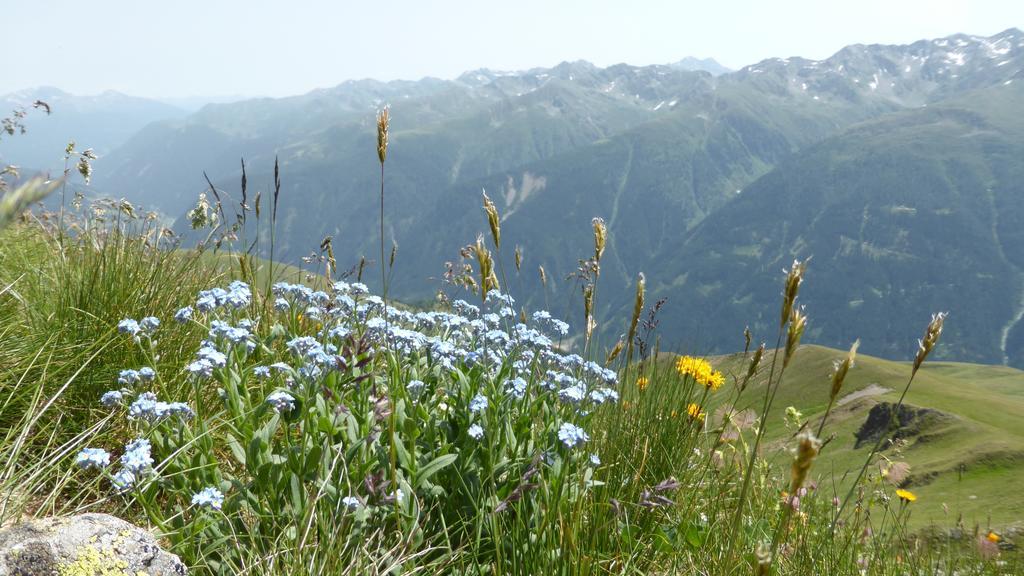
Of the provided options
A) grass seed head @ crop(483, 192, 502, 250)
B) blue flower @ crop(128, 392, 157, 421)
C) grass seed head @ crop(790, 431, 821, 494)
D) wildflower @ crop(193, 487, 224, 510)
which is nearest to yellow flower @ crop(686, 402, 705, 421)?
grass seed head @ crop(483, 192, 502, 250)

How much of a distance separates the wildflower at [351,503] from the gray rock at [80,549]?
2.72 ft

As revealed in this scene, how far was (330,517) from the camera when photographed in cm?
352

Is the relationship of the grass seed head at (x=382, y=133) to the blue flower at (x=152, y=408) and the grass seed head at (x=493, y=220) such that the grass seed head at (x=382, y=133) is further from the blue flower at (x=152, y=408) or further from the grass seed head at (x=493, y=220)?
the blue flower at (x=152, y=408)

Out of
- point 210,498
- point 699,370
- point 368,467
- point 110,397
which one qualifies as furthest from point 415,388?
point 699,370

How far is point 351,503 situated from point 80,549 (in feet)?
4.01

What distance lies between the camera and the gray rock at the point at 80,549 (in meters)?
2.29

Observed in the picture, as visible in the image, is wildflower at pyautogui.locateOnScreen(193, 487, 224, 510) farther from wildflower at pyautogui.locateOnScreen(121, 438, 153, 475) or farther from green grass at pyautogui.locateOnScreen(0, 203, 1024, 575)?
wildflower at pyautogui.locateOnScreen(121, 438, 153, 475)

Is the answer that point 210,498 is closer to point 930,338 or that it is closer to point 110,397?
point 110,397

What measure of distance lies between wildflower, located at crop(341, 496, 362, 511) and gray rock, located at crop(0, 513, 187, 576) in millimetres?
830

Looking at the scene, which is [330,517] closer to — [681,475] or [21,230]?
[681,475]

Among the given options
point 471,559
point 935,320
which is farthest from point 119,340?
point 935,320

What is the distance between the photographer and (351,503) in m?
3.32

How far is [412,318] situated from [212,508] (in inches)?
99.1

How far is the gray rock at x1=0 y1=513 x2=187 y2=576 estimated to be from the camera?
2293 mm
